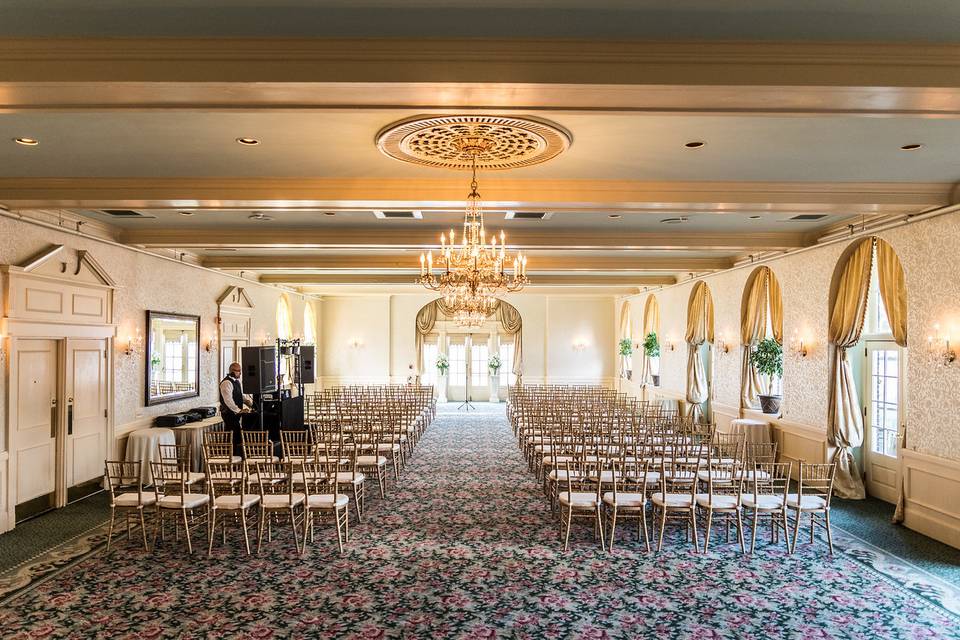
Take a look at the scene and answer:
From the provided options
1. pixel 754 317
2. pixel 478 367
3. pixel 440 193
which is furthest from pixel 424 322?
pixel 440 193

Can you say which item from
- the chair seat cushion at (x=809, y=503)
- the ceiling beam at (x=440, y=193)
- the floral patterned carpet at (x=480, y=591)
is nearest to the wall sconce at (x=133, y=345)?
the ceiling beam at (x=440, y=193)

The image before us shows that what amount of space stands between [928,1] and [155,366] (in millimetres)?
11243

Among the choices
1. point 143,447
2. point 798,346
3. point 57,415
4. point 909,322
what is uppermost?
point 909,322

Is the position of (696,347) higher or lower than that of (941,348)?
lower

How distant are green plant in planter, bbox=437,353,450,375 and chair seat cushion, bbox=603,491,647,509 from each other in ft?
51.3

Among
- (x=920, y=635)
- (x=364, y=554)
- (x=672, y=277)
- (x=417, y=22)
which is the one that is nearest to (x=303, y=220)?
(x=364, y=554)

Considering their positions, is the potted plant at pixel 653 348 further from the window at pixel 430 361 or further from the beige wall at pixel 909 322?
the window at pixel 430 361

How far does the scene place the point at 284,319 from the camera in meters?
19.1

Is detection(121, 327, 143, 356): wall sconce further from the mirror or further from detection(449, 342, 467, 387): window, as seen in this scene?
detection(449, 342, 467, 387): window

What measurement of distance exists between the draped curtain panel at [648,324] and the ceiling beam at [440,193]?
11.9m

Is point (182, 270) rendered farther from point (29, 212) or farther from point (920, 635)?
point (920, 635)

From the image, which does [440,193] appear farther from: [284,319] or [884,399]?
[284,319]

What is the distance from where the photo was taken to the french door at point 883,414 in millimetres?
9016

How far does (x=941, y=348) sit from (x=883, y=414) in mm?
2494
